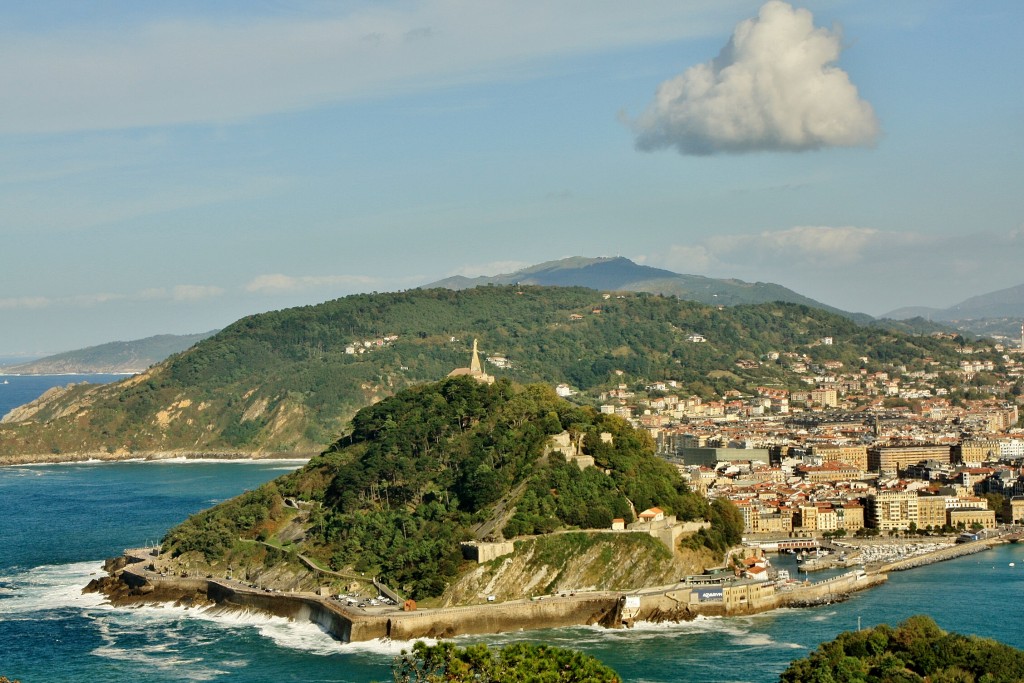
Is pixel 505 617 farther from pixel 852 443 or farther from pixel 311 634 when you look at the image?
pixel 852 443

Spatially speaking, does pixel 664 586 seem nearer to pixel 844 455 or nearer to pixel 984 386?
pixel 844 455

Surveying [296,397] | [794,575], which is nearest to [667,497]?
[794,575]

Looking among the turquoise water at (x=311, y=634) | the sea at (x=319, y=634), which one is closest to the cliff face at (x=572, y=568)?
the sea at (x=319, y=634)

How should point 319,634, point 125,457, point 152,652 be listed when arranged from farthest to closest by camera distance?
1. point 125,457
2. point 319,634
3. point 152,652

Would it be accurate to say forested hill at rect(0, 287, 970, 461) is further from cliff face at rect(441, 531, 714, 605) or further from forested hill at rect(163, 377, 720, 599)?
cliff face at rect(441, 531, 714, 605)

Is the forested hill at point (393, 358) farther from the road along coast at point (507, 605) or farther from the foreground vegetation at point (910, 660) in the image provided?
the foreground vegetation at point (910, 660)

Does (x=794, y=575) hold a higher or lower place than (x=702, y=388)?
lower

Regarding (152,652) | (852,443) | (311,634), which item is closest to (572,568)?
(311,634)
